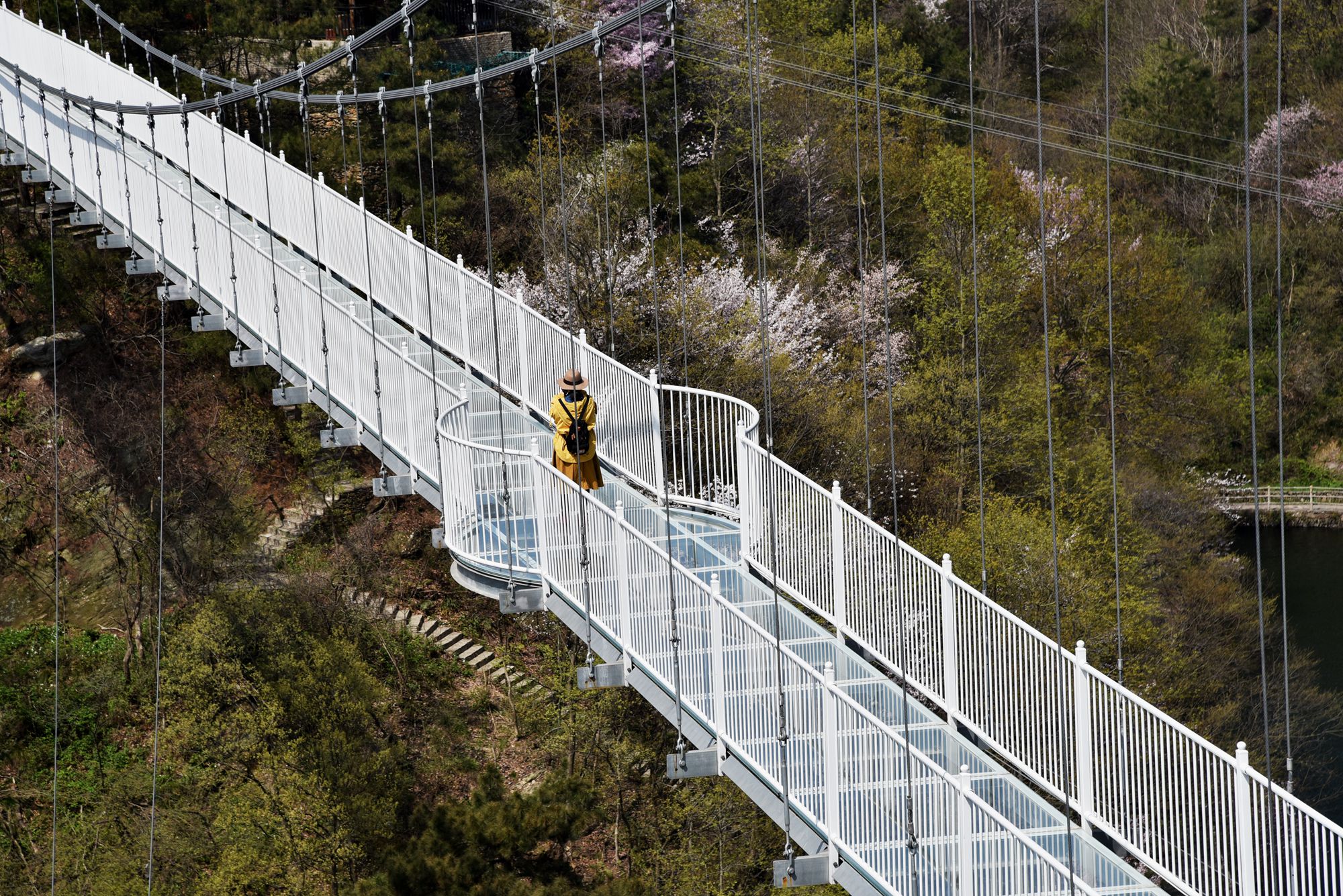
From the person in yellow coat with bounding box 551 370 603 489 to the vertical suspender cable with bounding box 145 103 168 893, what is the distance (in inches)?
207

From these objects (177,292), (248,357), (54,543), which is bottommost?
(54,543)

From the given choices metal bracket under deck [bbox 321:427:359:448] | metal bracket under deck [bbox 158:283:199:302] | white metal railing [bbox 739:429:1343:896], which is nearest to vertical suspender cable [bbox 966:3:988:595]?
white metal railing [bbox 739:429:1343:896]

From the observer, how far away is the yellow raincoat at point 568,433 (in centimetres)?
1230

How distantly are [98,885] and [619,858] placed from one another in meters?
6.90

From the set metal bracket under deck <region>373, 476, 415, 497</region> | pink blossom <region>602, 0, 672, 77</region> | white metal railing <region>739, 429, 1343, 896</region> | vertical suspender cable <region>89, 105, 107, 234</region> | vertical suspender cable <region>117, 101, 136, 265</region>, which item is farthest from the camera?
pink blossom <region>602, 0, 672, 77</region>

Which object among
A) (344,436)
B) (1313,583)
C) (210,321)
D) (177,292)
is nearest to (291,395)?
(344,436)

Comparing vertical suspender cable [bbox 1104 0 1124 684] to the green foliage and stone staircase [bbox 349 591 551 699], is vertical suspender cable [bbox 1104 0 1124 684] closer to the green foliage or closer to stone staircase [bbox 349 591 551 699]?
the green foliage

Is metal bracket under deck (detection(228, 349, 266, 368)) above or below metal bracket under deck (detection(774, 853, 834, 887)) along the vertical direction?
above

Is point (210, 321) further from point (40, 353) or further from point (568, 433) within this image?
point (40, 353)

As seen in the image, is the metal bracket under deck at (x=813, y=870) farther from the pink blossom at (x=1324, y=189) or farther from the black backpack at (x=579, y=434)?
the pink blossom at (x=1324, y=189)

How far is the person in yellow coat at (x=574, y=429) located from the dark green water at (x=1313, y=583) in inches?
736

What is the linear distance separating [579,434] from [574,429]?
2.3 inches

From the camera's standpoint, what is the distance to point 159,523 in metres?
23.6

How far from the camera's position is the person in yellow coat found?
12.3 m
